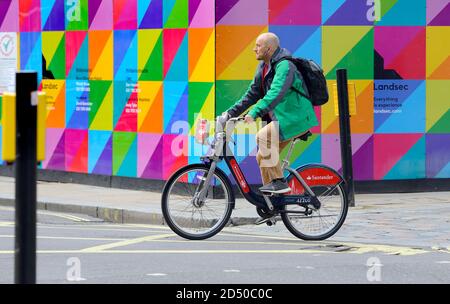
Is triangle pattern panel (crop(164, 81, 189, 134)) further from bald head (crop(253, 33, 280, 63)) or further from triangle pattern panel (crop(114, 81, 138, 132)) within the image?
bald head (crop(253, 33, 280, 63))

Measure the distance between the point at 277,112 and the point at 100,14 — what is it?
6.47m

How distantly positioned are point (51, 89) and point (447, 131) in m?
6.17

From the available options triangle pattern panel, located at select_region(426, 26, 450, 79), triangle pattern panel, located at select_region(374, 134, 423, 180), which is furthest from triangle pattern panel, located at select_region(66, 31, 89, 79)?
triangle pattern panel, located at select_region(426, 26, 450, 79)

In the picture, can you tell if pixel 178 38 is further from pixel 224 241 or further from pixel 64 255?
pixel 64 255

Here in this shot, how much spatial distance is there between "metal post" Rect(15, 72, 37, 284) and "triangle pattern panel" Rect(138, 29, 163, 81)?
9.72m

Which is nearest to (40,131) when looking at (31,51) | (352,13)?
(352,13)

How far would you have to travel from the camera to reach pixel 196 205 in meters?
9.66

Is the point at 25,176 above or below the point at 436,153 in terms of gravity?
below

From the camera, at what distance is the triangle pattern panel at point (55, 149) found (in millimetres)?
16250

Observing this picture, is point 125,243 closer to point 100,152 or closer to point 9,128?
point 9,128

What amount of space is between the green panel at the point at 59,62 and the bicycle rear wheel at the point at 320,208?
716 cm

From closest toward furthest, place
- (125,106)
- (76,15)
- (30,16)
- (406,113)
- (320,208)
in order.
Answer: (320,208), (406,113), (125,106), (76,15), (30,16)
